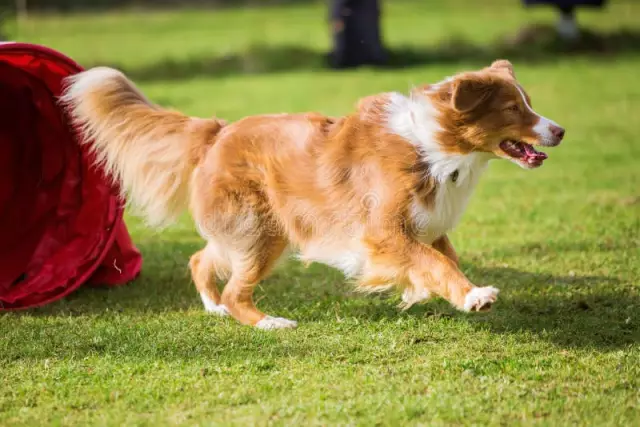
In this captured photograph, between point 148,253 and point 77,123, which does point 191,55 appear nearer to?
point 148,253

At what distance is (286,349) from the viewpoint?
573cm

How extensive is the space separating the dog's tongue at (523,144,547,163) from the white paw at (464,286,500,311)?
91 cm

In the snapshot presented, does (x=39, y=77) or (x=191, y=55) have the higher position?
(x=39, y=77)

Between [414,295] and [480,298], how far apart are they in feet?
2.53

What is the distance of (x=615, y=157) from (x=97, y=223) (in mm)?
7250

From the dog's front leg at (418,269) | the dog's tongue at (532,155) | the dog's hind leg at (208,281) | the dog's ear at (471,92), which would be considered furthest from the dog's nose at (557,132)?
the dog's hind leg at (208,281)

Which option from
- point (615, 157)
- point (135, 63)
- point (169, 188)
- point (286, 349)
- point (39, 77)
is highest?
point (39, 77)

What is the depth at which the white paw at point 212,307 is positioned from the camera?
6.57 metres

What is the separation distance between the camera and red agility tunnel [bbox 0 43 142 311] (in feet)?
22.5

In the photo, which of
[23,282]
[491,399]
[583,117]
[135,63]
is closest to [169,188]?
[23,282]

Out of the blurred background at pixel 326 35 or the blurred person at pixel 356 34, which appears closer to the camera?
the blurred person at pixel 356 34

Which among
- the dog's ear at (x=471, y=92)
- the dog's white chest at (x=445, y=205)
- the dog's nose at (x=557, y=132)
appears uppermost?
the dog's ear at (x=471, y=92)

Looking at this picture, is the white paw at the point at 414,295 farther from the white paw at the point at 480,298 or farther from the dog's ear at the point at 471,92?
the dog's ear at the point at 471,92

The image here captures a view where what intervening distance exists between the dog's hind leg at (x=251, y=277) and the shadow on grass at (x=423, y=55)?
13.8 m
